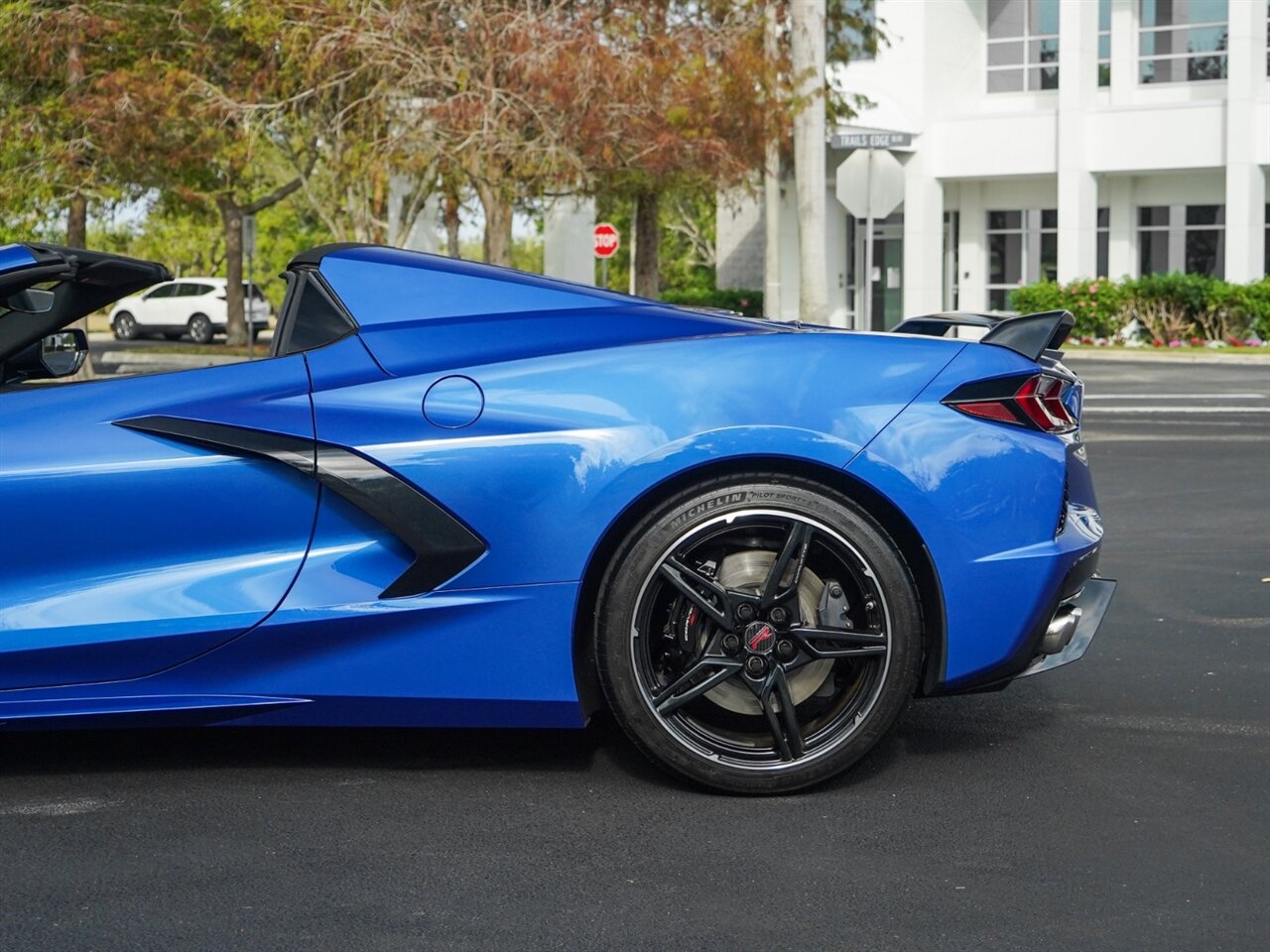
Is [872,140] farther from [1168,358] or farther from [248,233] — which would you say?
[248,233]

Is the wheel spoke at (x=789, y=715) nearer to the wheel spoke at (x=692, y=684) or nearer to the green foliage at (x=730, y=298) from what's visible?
the wheel spoke at (x=692, y=684)

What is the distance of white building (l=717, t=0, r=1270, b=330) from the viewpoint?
116ft

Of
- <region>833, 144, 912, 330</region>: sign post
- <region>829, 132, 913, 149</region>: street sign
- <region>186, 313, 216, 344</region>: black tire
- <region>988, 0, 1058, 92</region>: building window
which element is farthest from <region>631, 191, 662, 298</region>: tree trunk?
<region>833, 144, 912, 330</region>: sign post

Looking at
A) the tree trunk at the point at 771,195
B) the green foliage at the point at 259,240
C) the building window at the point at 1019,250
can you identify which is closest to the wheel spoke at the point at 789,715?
the tree trunk at the point at 771,195

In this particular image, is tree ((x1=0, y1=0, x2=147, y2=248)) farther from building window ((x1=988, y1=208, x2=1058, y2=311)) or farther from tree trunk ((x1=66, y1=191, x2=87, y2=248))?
building window ((x1=988, y1=208, x2=1058, y2=311))

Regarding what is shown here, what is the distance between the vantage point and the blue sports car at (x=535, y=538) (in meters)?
3.93

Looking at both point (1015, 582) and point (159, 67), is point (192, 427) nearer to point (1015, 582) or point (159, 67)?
point (1015, 582)

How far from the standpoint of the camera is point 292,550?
155 inches

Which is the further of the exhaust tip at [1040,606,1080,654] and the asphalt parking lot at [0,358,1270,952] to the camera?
the exhaust tip at [1040,606,1080,654]

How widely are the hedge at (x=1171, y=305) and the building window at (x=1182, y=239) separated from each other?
3278 millimetres

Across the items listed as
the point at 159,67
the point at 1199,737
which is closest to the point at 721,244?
the point at 159,67

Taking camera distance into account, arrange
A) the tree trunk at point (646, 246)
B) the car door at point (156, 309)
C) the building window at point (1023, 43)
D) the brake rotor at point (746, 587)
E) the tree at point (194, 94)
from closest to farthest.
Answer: the brake rotor at point (746, 587), the tree at point (194, 94), the building window at point (1023, 43), the tree trunk at point (646, 246), the car door at point (156, 309)

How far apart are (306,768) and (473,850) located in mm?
824

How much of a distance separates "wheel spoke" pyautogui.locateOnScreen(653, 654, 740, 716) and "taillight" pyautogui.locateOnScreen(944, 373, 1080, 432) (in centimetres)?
81
